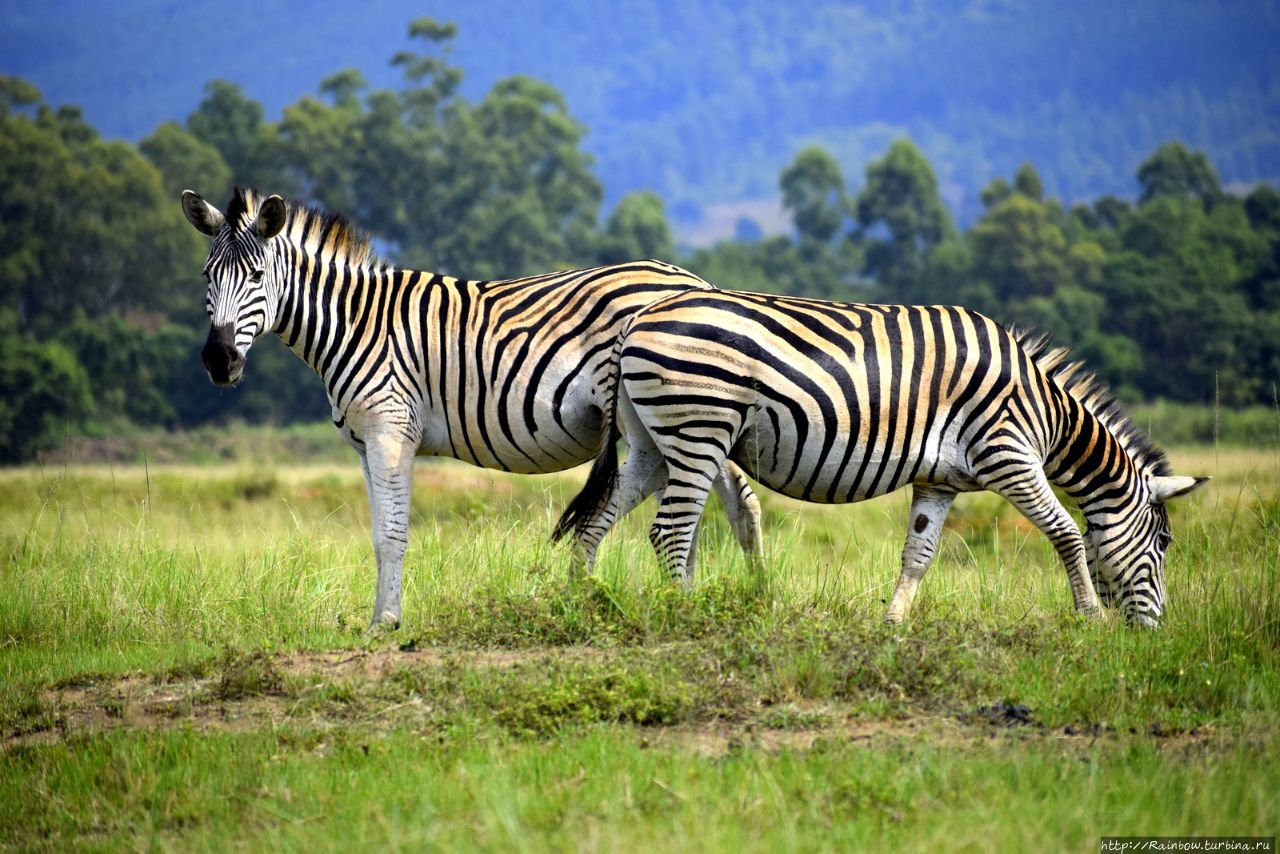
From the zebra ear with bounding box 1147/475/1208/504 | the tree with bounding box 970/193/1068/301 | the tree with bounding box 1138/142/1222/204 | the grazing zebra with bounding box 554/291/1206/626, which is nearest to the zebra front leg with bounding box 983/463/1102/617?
the grazing zebra with bounding box 554/291/1206/626

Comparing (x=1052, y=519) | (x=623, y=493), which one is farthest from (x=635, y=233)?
(x=1052, y=519)

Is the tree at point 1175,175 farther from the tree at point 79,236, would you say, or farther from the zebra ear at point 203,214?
the zebra ear at point 203,214

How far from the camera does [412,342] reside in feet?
29.1

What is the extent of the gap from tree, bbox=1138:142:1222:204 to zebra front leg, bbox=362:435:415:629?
88805 mm

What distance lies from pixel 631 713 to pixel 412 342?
330 cm

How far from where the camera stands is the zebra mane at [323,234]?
898cm

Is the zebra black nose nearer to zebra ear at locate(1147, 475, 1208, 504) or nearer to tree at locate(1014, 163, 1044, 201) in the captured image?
zebra ear at locate(1147, 475, 1208, 504)

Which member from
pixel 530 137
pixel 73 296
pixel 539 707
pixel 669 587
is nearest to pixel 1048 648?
pixel 669 587

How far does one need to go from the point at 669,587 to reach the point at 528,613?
0.81 meters

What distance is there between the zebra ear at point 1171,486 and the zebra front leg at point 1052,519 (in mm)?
655

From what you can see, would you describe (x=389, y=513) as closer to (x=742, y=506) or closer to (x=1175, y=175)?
(x=742, y=506)

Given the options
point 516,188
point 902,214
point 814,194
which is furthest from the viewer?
point 814,194

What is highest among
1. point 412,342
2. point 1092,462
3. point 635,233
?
point 635,233

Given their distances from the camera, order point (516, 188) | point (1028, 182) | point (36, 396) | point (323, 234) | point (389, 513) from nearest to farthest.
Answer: point (389, 513), point (323, 234), point (36, 396), point (516, 188), point (1028, 182)
